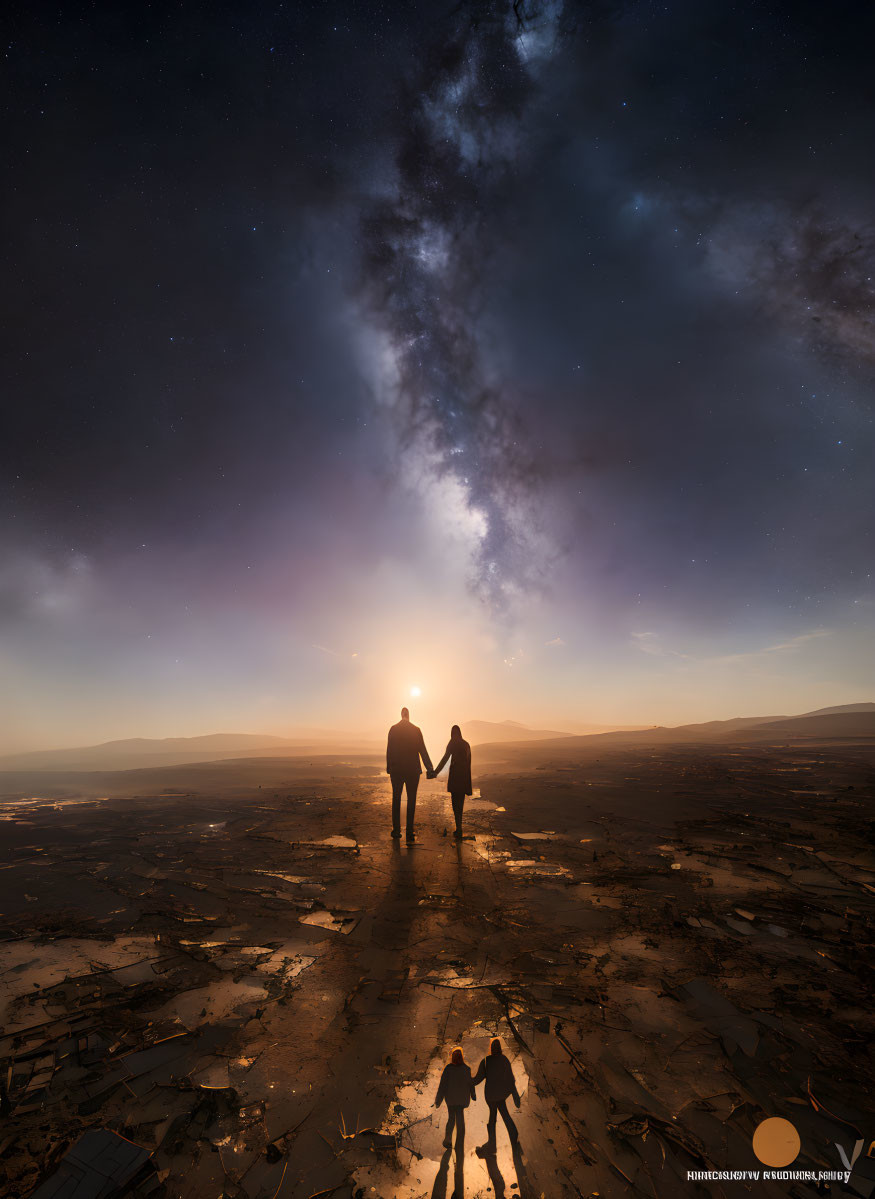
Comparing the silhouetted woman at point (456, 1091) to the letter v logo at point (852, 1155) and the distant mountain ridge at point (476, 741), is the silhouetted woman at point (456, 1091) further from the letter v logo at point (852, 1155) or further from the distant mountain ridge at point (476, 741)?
the distant mountain ridge at point (476, 741)

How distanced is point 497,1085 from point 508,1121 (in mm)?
162

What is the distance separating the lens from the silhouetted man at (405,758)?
328 inches

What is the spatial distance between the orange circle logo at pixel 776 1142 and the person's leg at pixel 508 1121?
4.17 feet

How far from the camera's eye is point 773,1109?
254cm

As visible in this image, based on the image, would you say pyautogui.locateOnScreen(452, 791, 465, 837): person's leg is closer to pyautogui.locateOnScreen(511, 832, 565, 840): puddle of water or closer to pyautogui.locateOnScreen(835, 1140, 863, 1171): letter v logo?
pyautogui.locateOnScreen(511, 832, 565, 840): puddle of water

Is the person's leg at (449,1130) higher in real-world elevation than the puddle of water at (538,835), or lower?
higher

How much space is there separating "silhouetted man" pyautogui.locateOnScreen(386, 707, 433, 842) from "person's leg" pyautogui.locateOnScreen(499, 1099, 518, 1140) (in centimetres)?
571

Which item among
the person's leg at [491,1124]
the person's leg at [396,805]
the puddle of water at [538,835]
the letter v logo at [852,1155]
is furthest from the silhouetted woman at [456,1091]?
the puddle of water at [538,835]

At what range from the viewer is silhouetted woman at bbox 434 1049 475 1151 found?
250 cm

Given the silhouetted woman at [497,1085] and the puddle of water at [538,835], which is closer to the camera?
the silhouetted woman at [497,1085]

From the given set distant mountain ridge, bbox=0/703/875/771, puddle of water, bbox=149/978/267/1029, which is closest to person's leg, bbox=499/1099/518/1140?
puddle of water, bbox=149/978/267/1029

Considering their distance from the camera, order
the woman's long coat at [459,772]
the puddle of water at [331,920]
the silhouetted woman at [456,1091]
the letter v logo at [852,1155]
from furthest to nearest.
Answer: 1. the woman's long coat at [459,772]
2. the puddle of water at [331,920]
3. the silhouetted woman at [456,1091]
4. the letter v logo at [852,1155]

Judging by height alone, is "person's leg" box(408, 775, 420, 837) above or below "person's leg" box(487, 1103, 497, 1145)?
above

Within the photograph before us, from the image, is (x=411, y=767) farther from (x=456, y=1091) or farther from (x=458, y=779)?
(x=456, y=1091)
